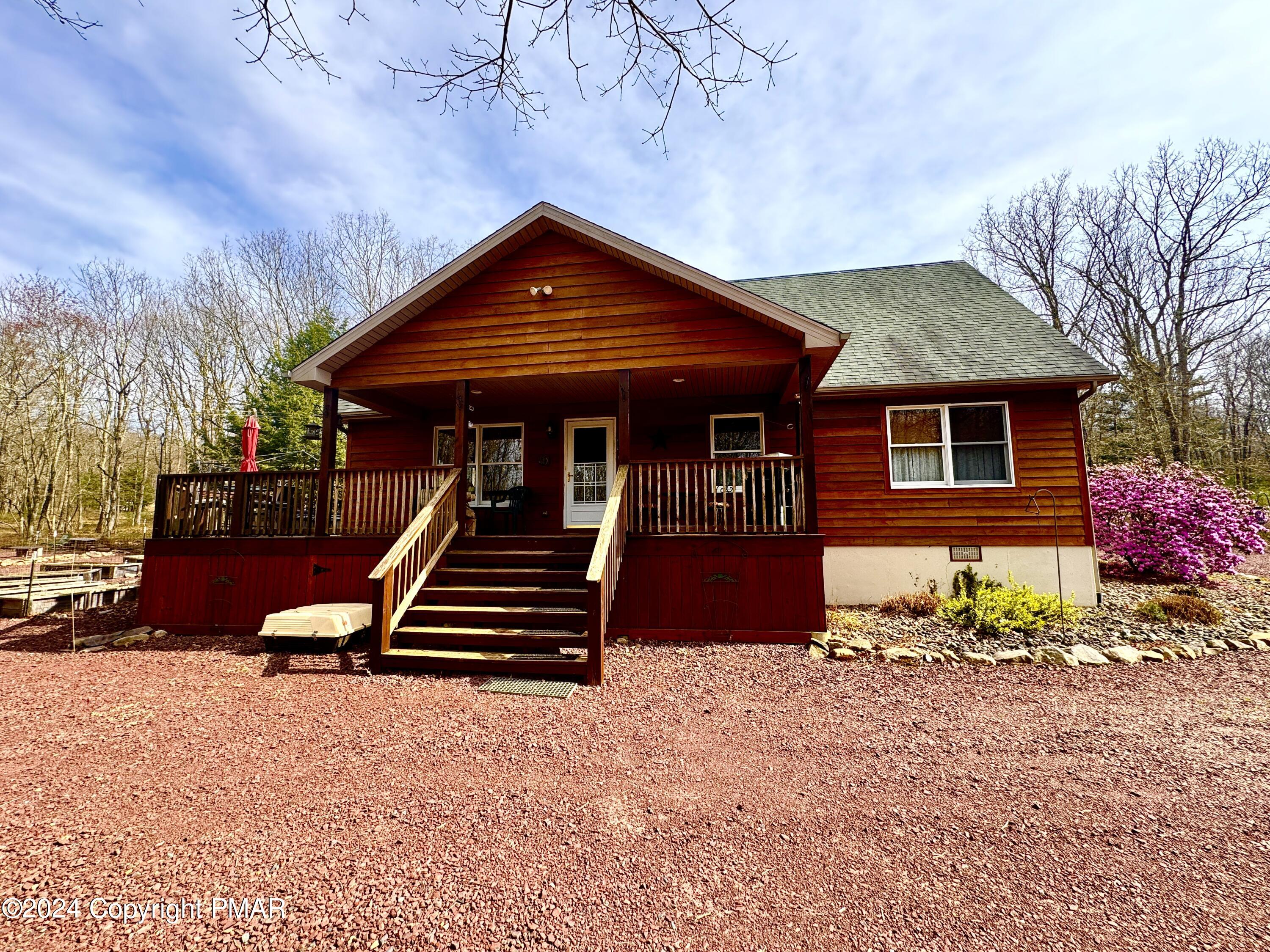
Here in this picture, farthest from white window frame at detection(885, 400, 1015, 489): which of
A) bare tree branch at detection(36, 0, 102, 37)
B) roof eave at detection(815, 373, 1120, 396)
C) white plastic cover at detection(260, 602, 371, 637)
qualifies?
bare tree branch at detection(36, 0, 102, 37)

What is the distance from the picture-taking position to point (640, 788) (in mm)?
3236

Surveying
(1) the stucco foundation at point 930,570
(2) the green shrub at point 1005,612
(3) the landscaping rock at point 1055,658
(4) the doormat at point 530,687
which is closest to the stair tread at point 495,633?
(4) the doormat at point 530,687

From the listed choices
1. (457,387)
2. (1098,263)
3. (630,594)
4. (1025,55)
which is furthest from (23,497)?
(1098,263)

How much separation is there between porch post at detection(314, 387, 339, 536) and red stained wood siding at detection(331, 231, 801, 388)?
0.86 feet

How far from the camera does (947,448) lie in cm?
882

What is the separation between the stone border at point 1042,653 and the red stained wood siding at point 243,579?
585cm

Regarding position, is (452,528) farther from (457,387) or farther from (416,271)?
(416,271)

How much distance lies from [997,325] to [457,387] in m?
9.45

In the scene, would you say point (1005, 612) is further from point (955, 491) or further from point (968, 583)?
point (955, 491)

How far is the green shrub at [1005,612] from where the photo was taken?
6.75 m

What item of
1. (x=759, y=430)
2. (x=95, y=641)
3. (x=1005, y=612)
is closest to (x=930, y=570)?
(x=1005, y=612)

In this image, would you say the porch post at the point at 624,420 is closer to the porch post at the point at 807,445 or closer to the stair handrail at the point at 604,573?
the stair handrail at the point at 604,573

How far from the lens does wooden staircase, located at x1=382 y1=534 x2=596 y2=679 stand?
5.41m

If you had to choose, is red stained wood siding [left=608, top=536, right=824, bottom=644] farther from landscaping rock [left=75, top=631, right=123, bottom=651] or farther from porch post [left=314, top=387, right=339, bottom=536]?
landscaping rock [left=75, top=631, right=123, bottom=651]
